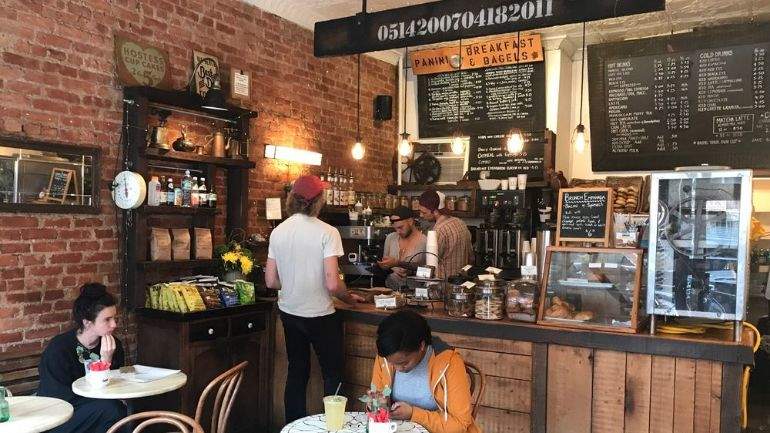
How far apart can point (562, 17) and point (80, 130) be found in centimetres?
311

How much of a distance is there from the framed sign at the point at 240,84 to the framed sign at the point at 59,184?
161 centimetres

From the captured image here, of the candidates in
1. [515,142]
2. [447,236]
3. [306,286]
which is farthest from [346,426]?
[515,142]

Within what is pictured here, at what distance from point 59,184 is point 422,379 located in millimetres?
2737

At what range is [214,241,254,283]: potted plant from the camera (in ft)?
15.8

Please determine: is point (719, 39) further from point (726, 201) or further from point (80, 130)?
point (80, 130)

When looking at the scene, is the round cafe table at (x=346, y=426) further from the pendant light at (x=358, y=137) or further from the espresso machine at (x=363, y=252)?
the pendant light at (x=358, y=137)

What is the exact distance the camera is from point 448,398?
8.77 feet

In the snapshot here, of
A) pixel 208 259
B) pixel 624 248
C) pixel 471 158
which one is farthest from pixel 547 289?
pixel 471 158

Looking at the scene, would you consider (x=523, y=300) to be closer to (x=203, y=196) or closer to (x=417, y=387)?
(x=417, y=387)

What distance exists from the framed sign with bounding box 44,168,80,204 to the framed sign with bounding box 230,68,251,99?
1609 mm

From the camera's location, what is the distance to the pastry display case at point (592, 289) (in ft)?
11.7

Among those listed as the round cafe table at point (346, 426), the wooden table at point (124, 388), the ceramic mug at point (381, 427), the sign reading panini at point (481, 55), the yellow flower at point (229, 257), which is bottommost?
the wooden table at point (124, 388)

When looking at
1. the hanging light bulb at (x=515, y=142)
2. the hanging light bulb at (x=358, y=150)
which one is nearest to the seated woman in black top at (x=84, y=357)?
the hanging light bulb at (x=358, y=150)

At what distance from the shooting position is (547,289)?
379cm
